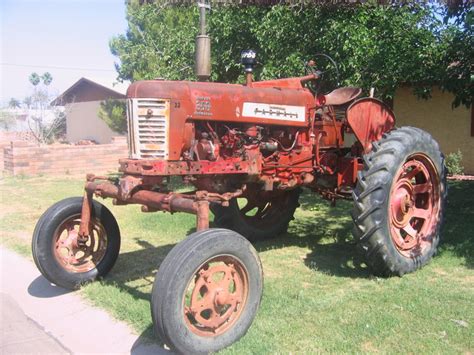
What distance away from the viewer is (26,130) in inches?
884

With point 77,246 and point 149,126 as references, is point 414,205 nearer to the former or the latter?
point 149,126

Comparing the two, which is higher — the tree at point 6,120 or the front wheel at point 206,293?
the tree at point 6,120

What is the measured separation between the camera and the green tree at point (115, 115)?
17750mm

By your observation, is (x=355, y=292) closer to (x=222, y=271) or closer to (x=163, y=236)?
(x=222, y=271)

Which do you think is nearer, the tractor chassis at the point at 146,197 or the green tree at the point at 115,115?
the tractor chassis at the point at 146,197

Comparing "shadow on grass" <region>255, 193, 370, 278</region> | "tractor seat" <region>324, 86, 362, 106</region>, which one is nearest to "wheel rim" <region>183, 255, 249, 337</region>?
"shadow on grass" <region>255, 193, 370, 278</region>

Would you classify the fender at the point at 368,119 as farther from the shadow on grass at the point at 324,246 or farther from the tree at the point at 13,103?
the tree at the point at 13,103

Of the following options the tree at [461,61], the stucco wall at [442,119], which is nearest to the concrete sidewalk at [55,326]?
the tree at [461,61]

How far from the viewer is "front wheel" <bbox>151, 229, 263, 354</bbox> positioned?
3168mm

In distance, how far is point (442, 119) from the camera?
40.0 ft

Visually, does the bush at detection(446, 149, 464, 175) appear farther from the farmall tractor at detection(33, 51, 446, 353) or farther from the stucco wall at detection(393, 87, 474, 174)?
the farmall tractor at detection(33, 51, 446, 353)

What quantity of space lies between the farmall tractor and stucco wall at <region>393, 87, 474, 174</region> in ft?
23.9

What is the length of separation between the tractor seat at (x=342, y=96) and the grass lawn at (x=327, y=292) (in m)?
1.63

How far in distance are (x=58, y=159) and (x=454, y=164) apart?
954cm
